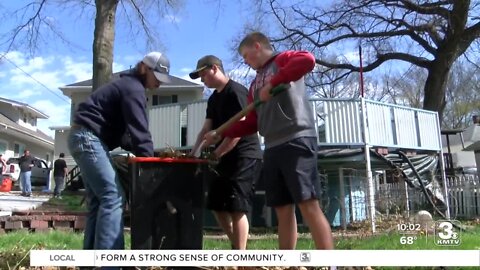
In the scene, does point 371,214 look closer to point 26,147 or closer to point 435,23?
point 435,23

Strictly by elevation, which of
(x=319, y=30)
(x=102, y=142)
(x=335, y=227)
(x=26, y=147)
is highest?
(x=319, y=30)

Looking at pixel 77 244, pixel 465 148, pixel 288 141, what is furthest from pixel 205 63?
pixel 465 148

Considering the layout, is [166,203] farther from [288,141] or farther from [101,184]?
[288,141]

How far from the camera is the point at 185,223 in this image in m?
3.79

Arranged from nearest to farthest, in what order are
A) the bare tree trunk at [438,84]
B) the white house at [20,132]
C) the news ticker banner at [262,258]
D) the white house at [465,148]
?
the news ticker banner at [262,258]
the bare tree trunk at [438,84]
the white house at [465,148]
the white house at [20,132]

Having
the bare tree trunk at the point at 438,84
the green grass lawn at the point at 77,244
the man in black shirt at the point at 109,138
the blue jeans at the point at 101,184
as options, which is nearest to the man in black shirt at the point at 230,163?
the man in black shirt at the point at 109,138

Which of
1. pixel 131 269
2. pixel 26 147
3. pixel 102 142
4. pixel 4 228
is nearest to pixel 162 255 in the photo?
pixel 131 269

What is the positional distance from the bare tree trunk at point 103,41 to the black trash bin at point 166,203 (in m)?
8.80

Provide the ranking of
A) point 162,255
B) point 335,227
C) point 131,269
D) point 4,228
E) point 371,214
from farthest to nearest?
point 335,227 → point 371,214 → point 4,228 → point 131,269 → point 162,255

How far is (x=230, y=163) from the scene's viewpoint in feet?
14.0

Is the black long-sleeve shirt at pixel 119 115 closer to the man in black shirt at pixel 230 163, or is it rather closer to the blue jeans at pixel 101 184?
the blue jeans at pixel 101 184

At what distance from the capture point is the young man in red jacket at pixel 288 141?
3.49 m

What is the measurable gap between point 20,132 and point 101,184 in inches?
1309

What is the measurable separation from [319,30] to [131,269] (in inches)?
798
